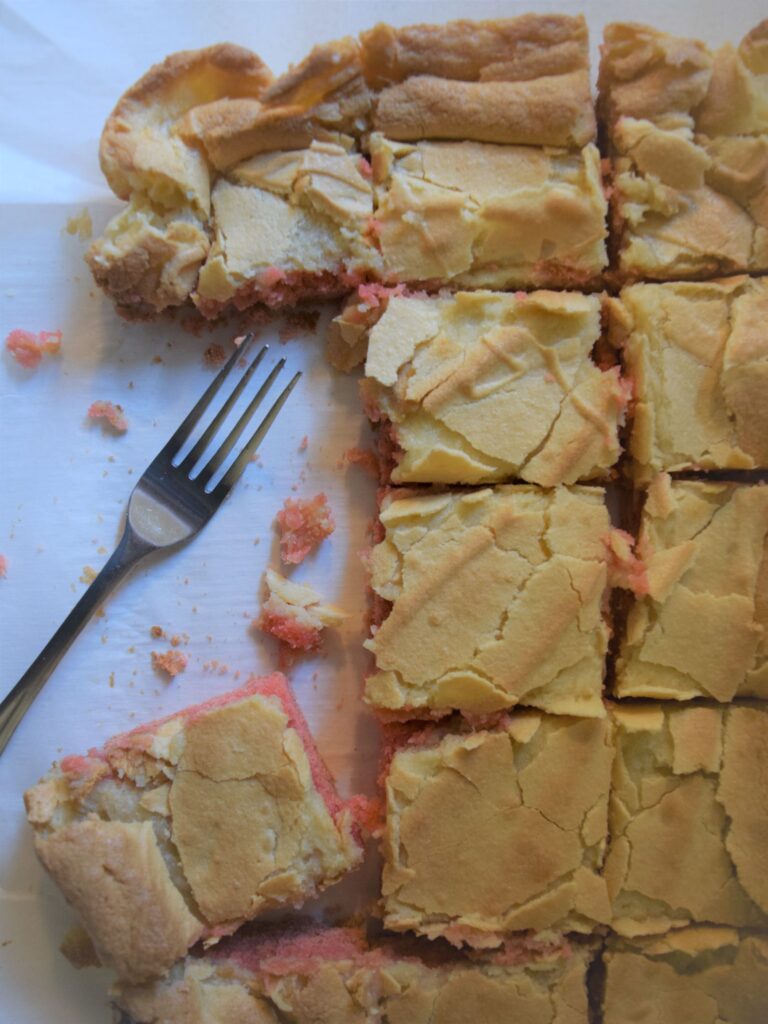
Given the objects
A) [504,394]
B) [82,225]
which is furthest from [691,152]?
[82,225]

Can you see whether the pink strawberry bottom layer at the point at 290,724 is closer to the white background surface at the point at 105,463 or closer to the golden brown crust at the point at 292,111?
the white background surface at the point at 105,463

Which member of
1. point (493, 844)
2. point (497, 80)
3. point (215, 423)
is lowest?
point (493, 844)

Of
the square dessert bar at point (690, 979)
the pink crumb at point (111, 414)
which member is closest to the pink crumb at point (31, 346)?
the pink crumb at point (111, 414)

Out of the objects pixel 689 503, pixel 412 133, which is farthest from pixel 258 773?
pixel 412 133

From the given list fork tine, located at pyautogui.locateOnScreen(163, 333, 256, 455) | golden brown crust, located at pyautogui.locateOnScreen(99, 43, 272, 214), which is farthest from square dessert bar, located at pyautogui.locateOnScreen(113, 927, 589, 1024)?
golden brown crust, located at pyautogui.locateOnScreen(99, 43, 272, 214)

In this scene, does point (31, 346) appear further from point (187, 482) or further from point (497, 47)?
point (497, 47)

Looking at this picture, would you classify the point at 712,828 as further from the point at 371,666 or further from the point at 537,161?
the point at 537,161
